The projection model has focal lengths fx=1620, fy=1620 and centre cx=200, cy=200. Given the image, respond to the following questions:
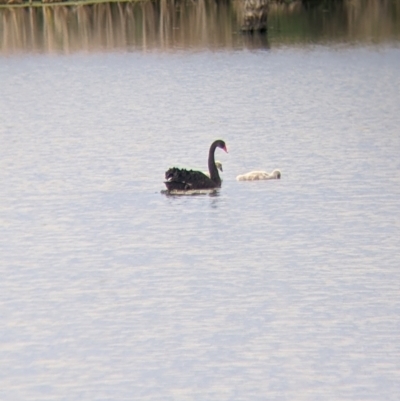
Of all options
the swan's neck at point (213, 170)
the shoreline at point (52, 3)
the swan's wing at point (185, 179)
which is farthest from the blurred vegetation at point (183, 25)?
the swan's wing at point (185, 179)

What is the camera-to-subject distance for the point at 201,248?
17.5 metres

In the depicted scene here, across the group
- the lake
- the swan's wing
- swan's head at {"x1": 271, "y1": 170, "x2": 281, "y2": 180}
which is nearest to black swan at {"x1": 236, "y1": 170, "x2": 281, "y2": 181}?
swan's head at {"x1": 271, "y1": 170, "x2": 281, "y2": 180}

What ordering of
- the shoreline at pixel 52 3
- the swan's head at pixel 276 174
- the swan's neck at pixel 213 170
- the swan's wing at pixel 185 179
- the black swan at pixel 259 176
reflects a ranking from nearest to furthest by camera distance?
the swan's wing at pixel 185 179 < the swan's neck at pixel 213 170 < the black swan at pixel 259 176 < the swan's head at pixel 276 174 < the shoreline at pixel 52 3

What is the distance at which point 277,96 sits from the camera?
36.2m

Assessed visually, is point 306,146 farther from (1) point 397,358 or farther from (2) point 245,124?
(1) point 397,358

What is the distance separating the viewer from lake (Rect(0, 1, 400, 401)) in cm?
1265

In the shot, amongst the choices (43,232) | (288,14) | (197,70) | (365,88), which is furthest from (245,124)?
(288,14)

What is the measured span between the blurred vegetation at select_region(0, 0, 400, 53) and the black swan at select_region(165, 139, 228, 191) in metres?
29.7

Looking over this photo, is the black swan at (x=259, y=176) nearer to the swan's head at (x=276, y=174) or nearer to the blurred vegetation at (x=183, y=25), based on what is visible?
the swan's head at (x=276, y=174)

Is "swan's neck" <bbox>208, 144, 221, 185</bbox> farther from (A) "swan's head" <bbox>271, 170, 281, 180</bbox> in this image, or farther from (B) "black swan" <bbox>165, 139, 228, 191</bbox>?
(A) "swan's head" <bbox>271, 170, 281, 180</bbox>

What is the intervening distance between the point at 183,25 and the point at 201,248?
43674mm

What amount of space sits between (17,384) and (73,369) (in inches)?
21.9

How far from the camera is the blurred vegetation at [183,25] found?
54.2 m

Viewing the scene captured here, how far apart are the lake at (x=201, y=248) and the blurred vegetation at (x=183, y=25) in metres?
15.6
